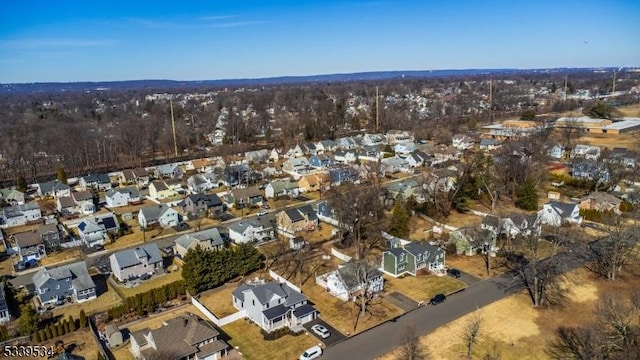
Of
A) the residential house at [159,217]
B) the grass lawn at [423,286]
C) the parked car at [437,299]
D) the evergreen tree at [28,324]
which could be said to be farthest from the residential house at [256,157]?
the evergreen tree at [28,324]

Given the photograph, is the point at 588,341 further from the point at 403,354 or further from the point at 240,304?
the point at 240,304

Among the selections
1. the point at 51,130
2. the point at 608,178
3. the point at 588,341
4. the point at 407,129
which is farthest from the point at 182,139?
the point at 588,341

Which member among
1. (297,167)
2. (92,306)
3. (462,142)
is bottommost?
(92,306)

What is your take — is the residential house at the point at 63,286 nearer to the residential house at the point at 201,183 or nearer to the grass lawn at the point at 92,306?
the grass lawn at the point at 92,306

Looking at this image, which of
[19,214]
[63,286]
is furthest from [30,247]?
[19,214]

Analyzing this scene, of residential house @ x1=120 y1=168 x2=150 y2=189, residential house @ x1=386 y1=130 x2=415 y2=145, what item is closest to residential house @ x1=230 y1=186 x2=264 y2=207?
residential house @ x1=120 y1=168 x2=150 y2=189

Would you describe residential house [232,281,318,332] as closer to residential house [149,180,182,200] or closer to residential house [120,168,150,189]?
residential house [149,180,182,200]

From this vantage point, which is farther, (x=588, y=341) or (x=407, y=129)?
(x=407, y=129)

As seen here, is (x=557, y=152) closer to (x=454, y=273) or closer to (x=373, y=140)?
(x=373, y=140)
